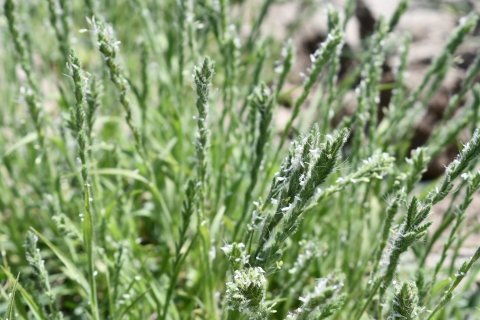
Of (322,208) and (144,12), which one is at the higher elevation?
(144,12)

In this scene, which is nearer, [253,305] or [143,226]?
[253,305]

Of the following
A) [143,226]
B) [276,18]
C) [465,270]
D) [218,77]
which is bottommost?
[465,270]

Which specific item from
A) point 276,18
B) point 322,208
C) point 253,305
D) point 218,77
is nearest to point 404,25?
point 276,18

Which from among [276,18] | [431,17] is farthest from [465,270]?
[276,18]

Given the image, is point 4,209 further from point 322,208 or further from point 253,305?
point 253,305

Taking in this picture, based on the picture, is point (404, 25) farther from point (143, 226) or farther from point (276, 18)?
point (143, 226)

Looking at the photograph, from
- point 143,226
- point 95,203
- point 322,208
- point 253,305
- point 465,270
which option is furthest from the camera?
point 143,226

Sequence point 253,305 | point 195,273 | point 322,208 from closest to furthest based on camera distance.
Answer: point 253,305 < point 195,273 < point 322,208
